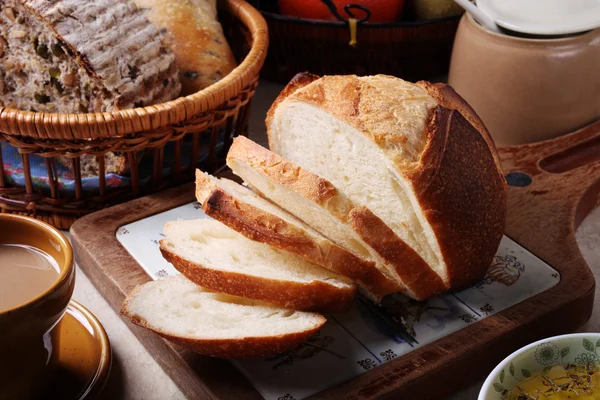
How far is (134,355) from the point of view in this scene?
1.88 metres

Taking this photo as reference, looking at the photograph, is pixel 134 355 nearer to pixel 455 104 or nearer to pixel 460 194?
pixel 460 194

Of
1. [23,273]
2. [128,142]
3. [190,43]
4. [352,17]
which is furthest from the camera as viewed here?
[352,17]

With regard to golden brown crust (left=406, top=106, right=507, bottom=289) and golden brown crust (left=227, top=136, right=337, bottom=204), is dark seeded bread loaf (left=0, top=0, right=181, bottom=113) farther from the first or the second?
golden brown crust (left=406, top=106, right=507, bottom=289)

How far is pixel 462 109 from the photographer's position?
2008mm

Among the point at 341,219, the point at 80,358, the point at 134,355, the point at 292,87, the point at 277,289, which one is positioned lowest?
the point at 134,355

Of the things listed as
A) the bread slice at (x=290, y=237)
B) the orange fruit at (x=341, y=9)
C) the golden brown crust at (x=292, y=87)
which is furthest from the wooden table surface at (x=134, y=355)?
the orange fruit at (x=341, y=9)

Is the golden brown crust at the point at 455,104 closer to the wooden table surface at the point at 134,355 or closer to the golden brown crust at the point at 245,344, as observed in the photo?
the wooden table surface at the point at 134,355

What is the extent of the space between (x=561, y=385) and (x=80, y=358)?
1.02 m

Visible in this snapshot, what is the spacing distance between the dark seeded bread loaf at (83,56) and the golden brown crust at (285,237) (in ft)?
1.95

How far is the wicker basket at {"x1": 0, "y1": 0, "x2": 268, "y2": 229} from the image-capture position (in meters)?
2.04

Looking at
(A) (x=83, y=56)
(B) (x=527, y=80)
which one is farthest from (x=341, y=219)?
(B) (x=527, y=80)

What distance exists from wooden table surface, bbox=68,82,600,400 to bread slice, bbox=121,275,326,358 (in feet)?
0.64

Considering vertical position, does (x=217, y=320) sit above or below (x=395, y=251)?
below

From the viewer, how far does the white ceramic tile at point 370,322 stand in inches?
65.7
